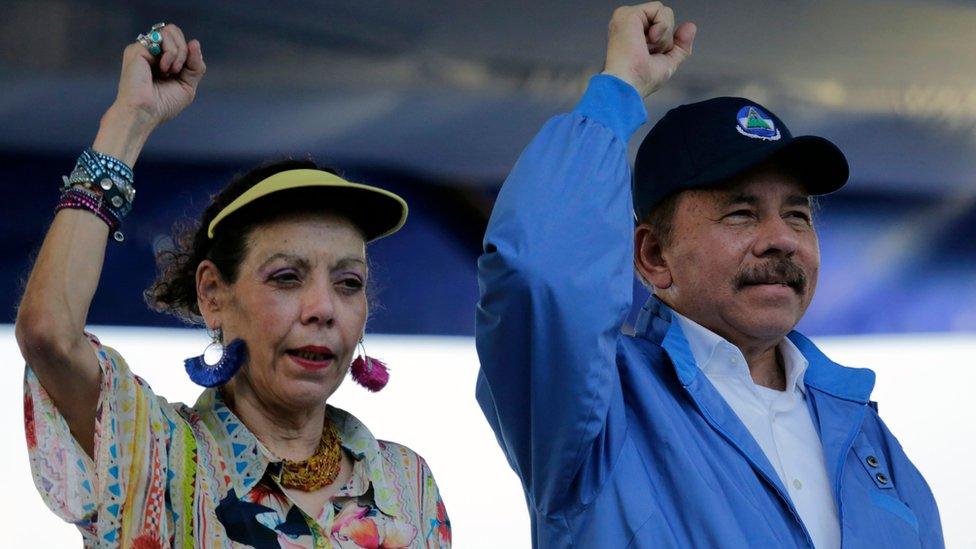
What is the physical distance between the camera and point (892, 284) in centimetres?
336

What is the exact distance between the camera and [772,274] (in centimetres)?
197

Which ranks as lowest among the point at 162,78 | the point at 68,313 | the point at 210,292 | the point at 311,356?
the point at 68,313

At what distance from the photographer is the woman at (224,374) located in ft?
5.57

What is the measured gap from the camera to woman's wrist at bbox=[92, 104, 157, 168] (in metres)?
1.83

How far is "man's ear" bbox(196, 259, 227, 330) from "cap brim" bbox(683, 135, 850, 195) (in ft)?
2.43

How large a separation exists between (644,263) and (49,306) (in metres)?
0.91

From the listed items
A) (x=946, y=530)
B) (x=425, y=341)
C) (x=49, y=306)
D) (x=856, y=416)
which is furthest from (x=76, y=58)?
(x=946, y=530)

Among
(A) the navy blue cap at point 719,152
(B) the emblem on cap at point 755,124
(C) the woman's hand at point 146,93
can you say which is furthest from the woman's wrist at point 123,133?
(B) the emblem on cap at point 755,124

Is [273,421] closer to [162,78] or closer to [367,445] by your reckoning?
[367,445]

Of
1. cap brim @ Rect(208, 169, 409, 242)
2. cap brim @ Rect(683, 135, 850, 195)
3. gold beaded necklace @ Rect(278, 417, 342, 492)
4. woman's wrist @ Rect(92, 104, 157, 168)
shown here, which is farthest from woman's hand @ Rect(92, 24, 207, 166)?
cap brim @ Rect(683, 135, 850, 195)

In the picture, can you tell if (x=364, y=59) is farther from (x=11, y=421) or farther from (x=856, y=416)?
(x=856, y=416)

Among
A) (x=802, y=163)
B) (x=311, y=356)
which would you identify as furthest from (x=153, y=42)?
(x=802, y=163)

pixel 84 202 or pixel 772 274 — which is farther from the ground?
pixel 772 274

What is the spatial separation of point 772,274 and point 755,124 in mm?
246
